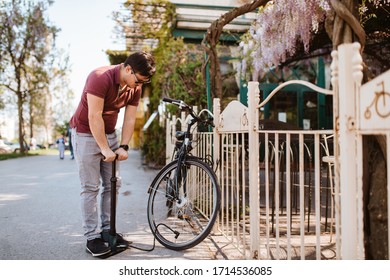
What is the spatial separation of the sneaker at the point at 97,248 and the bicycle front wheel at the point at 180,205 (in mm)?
330

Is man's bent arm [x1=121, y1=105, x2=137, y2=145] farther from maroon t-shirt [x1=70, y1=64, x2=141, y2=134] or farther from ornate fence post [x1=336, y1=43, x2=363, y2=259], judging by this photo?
ornate fence post [x1=336, y1=43, x2=363, y2=259]

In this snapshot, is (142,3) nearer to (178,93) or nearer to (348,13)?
(178,93)

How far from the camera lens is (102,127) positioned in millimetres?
1985

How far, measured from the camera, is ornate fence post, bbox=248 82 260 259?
177 cm

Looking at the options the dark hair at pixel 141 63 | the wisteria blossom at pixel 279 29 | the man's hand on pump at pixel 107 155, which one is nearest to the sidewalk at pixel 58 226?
the man's hand on pump at pixel 107 155

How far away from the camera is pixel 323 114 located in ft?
25.3

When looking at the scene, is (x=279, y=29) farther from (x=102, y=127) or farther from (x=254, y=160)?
(x=102, y=127)

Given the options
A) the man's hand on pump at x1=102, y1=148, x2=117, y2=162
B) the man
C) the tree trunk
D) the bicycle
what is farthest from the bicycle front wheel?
the tree trunk

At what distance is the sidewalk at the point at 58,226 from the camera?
6.64 feet

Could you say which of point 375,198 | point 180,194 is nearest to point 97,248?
point 180,194

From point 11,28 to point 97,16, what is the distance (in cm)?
448

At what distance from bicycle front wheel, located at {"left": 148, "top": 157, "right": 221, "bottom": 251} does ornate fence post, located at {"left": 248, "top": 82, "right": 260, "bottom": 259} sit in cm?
A: 24
